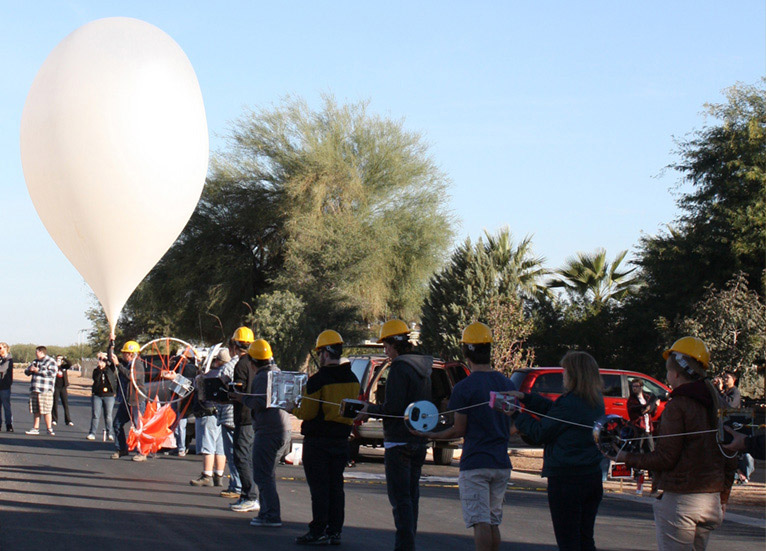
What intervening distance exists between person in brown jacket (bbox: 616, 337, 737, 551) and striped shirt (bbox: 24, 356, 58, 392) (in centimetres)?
1715

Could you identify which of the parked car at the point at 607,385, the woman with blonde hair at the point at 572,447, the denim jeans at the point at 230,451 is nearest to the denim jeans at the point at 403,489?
the woman with blonde hair at the point at 572,447

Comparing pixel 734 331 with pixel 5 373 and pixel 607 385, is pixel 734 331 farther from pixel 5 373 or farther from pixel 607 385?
pixel 5 373

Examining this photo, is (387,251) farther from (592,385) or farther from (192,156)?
(592,385)

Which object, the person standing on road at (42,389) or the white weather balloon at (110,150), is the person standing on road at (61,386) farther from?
the white weather balloon at (110,150)

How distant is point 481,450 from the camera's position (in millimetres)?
5914

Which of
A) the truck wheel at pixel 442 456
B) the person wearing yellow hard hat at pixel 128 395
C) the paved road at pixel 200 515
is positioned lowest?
the paved road at pixel 200 515

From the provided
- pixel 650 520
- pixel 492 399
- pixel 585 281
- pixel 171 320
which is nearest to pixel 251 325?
pixel 171 320

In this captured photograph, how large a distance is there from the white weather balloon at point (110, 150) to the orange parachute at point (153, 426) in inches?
142

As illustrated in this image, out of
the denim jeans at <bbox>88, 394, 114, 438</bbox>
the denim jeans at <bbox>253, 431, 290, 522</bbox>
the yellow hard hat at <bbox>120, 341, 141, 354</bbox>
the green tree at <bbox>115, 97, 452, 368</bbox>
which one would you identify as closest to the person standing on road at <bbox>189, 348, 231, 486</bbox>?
the denim jeans at <bbox>253, 431, 290, 522</bbox>

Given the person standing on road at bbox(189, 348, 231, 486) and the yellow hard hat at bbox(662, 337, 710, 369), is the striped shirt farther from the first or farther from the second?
the yellow hard hat at bbox(662, 337, 710, 369)

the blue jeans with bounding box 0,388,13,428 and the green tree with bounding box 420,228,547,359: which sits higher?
the green tree with bounding box 420,228,547,359

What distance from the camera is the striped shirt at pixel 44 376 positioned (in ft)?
64.1

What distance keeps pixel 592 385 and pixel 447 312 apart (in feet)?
71.7

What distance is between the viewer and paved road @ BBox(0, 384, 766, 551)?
812 cm
